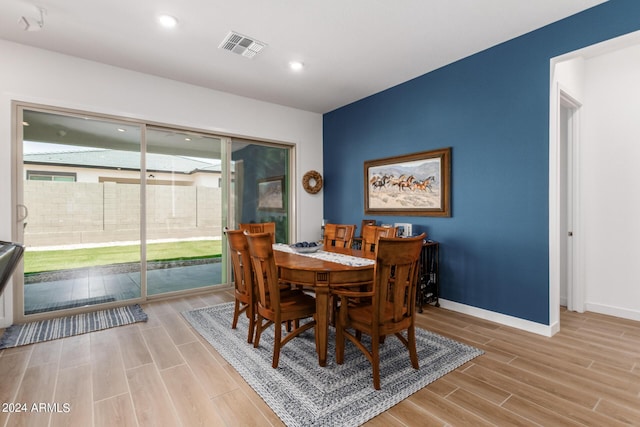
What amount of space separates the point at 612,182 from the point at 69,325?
587 cm

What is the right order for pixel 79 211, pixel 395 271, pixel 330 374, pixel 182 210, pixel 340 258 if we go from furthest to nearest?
pixel 182 210 → pixel 79 211 → pixel 340 258 → pixel 330 374 → pixel 395 271

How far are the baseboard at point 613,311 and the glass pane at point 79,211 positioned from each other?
536 cm

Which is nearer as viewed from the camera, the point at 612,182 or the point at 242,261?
the point at 242,261

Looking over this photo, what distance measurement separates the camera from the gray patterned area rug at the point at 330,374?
70.5 inches

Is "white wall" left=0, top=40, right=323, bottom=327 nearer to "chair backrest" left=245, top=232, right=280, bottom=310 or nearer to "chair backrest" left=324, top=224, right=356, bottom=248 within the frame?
"chair backrest" left=324, top=224, right=356, bottom=248

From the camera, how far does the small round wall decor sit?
17.0ft

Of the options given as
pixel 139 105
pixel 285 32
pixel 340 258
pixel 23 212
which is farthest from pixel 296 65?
pixel 23 212

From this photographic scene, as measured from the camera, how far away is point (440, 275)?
145 inches

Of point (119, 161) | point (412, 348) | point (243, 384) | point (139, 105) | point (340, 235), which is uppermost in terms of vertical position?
point (139, 105)

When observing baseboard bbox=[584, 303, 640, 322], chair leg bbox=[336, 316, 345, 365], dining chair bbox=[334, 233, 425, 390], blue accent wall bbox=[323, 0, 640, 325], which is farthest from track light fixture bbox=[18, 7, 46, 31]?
baseboard bbox=[584, 303, 640, 322]

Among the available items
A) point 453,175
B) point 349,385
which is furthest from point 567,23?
point 349,385

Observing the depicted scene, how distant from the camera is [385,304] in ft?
6.80

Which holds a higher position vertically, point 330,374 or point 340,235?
point 340,235

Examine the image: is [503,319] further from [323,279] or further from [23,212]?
[23,212]
